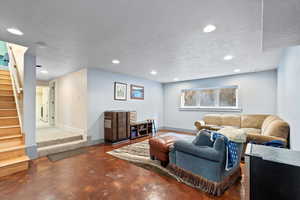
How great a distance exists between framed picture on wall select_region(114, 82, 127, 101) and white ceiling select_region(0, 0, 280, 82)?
5.65ft

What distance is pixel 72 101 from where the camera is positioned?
484cm

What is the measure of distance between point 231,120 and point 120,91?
418 centimetres

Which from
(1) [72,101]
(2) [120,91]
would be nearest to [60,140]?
(1) [72,101]

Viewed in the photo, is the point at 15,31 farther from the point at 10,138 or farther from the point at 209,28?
the point at 209,28

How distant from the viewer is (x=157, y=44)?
8.45ft

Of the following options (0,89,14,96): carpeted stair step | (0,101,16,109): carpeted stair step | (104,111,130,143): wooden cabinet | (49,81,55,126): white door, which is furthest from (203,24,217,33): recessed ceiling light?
(49,81,55,126): white door

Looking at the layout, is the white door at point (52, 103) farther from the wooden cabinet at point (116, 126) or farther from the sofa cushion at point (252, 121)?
the sofa cushion at point (252, 121)

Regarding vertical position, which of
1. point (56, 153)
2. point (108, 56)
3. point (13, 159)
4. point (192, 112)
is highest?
point (108, 56)

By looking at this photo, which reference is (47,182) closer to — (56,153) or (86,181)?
(86,181)

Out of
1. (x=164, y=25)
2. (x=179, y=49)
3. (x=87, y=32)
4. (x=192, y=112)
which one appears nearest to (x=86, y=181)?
(x=87, y=32)

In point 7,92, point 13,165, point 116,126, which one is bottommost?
point 13,165

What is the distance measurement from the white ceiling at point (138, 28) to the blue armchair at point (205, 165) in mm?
1672

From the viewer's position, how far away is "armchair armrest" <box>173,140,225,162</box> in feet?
6.09

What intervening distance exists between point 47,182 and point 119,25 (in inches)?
111
